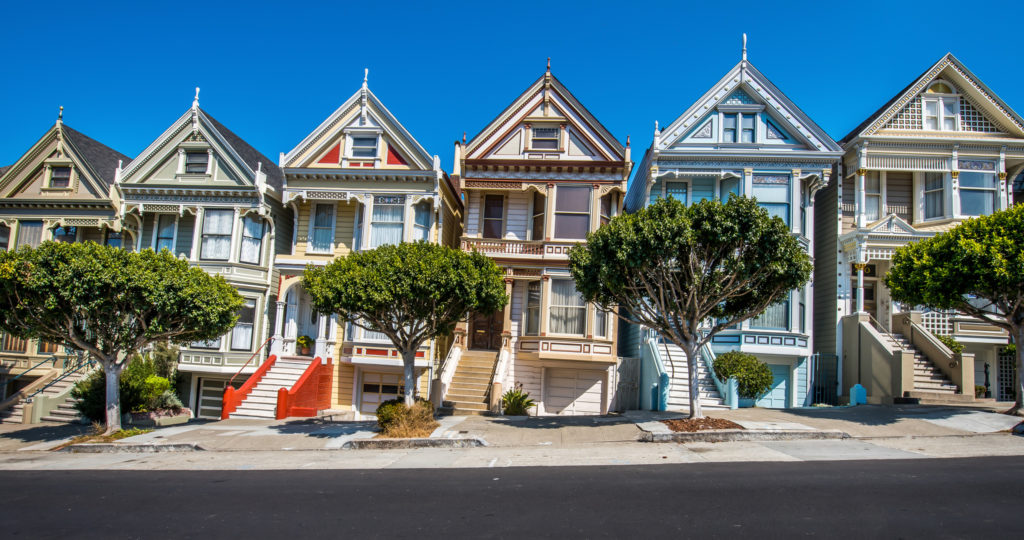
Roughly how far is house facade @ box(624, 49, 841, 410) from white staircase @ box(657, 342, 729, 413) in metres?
0.23

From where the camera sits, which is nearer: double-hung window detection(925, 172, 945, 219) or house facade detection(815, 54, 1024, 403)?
house facade detection(815, 54, 1024, 403)

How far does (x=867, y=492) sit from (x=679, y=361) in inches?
502

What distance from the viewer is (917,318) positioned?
21.5 metres

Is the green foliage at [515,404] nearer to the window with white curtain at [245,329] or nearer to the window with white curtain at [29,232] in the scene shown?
the window with white curtain at [245,329]

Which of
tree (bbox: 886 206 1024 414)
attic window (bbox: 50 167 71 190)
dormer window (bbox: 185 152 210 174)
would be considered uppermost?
dormer window (bbox: 185 152 210 174)

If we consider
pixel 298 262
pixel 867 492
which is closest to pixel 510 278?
pixel 298 262

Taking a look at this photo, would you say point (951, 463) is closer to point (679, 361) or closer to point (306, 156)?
point (679, 361)

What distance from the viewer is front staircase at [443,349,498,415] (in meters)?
20.7

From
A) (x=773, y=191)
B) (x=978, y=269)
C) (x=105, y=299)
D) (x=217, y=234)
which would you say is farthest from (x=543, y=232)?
(x=105, y=299)

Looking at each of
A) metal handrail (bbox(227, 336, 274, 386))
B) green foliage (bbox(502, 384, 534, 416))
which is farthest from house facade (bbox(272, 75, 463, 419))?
green foliage (bbox(502, 384, 534, 416))

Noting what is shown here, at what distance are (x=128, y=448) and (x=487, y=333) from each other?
40.5 ft

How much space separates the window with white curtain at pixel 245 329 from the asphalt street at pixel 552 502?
12.2 metres

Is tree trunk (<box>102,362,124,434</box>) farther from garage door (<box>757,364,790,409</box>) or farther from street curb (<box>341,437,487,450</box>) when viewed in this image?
garage door (<box>757,364,790,409</box>)

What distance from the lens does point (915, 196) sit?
76.0ft
